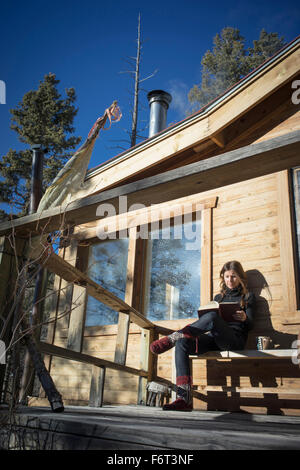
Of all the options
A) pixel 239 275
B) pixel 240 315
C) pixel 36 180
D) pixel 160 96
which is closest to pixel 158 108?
pixel 160 96

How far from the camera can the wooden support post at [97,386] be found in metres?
3.37

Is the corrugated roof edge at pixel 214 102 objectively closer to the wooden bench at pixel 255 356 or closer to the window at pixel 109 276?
the window at pixel 109 276

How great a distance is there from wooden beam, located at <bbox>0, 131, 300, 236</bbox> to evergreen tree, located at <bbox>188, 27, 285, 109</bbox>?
15.7m

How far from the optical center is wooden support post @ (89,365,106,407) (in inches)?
133

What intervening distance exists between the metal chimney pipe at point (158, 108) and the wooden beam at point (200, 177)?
5.15 m

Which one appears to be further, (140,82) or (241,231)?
(140,82)

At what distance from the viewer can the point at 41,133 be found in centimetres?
1622

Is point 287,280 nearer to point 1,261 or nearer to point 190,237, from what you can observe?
point 190,237

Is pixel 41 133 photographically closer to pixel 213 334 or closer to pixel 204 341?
pixel 204 341

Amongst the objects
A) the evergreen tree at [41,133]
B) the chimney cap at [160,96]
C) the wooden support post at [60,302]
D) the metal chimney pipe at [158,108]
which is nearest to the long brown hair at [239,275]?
the wooden support post at [60,302]

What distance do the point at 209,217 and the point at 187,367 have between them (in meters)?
2.02

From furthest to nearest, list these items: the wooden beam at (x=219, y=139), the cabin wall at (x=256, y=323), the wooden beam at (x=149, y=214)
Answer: the wooden beam at (x=149, y=214) → the wooden beam at (x=219, y=139) → the cabin wall at (x=256, y=323)

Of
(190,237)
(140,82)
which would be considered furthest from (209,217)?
(140,82)

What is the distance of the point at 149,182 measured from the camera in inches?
79.8
